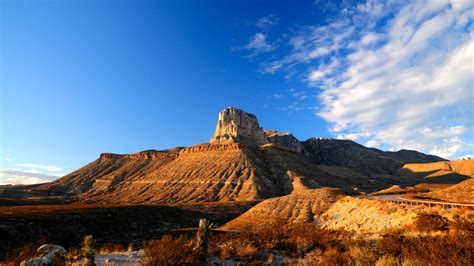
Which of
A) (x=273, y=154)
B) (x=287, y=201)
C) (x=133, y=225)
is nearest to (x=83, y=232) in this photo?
(x=133, y=225)

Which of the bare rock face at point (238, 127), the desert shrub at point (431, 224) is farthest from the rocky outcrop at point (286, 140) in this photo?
the desert shrub at point (431, 224)

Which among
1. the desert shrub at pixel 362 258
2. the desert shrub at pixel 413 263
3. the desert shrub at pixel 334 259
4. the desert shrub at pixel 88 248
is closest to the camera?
the desert shrub at pixel 413 263

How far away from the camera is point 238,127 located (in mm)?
173375

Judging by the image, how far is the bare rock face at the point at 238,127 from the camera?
170 meters

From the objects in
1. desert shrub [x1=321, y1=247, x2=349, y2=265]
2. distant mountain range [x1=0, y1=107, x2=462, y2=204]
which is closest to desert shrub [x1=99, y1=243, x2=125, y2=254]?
desert shrub [x1=321, y1=247, x2=349, y2=265]

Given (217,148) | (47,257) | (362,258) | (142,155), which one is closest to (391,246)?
(362,258)

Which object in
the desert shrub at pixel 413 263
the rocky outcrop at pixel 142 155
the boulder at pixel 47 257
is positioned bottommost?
the boulder at pixel 47 257

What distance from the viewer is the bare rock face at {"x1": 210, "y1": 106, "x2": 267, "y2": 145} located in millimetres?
169625

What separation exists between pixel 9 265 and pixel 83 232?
2521 cm

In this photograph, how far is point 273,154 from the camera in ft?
373

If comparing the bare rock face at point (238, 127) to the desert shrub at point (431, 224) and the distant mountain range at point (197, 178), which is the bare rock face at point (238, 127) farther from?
the desert shrub at point (431, 224)

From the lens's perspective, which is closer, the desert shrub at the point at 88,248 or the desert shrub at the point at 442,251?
the desert shrub at the point at 442,251

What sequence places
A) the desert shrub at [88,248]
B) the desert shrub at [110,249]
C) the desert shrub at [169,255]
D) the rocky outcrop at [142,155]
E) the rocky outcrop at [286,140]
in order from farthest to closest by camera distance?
the rocky outcrop at [286,140], the rocky outcrop at [142,155], the desert shrub at [110,249], the desert shrub at [88,248], the desert shrub at [169,255]

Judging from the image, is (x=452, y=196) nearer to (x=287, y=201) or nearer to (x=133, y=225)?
(x=287, y=201)
